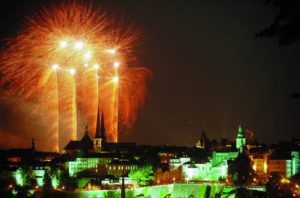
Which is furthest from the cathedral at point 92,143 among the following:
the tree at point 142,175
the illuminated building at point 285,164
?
the illuminated building at point 285,164

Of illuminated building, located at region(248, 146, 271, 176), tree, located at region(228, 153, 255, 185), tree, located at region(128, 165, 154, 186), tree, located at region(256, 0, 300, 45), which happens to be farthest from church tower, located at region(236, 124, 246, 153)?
tree, located at region(256, 0, 300, 45)

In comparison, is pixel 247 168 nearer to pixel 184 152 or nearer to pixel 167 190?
pixel 167 190

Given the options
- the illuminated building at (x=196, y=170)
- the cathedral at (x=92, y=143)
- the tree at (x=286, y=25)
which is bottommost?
the illuminated building at (x=196, y=170)

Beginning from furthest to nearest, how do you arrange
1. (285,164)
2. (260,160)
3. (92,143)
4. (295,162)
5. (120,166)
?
(92,143), (260,160), (120,166), (295,162), (285,164)

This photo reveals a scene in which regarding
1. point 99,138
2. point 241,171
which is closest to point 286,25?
point 241,171

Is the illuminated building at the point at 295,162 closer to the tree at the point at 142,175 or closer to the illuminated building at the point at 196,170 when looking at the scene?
the illuminated building at the point at 196,170

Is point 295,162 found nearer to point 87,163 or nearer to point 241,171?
point 241,171

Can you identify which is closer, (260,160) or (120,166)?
(120,166)

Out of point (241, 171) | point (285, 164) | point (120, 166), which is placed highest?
point (285, 164)
